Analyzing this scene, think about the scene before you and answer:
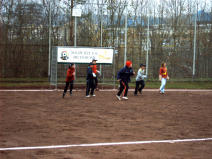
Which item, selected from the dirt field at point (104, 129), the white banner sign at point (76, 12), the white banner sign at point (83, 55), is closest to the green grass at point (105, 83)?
the white banner sign at point (83, 55)

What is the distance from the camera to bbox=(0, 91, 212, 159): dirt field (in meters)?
6.10

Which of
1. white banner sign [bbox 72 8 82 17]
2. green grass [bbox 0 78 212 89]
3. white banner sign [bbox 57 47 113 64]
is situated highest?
white banner sign [bbox 72 8 82 17]

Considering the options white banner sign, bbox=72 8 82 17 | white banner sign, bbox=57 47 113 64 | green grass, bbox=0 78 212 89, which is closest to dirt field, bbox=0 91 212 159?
white banner sign, bbox=57 47 113 64

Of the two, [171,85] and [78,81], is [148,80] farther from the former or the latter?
[78,81]

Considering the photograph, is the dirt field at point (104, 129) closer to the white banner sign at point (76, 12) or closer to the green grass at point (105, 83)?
the green grass at point (105, 83)

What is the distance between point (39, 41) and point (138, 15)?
24.6 ft

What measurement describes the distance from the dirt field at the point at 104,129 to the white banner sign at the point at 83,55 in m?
7.49

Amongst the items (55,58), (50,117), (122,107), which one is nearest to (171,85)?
(55,58)

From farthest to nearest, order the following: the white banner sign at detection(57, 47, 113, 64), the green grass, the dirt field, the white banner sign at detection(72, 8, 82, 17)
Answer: the green grass
the white banner sign at detection(72, 8, 82, 17)
the white banner sign at detection(57, 47, 113, 64)
the dirt field

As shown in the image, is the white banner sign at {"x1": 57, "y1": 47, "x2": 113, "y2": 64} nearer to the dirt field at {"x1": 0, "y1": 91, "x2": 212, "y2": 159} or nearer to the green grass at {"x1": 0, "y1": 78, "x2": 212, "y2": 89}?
the green grass at {"x1": 0, "y1": 78, "x2": 212, "y2": 89}

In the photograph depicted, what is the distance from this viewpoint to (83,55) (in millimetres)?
20734

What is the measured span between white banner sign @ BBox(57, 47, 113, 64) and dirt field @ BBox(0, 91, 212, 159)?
749 cm

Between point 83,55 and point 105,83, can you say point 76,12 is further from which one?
point 105,83

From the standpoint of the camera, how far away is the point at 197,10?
26500 millimetres
